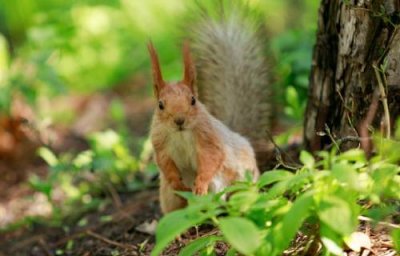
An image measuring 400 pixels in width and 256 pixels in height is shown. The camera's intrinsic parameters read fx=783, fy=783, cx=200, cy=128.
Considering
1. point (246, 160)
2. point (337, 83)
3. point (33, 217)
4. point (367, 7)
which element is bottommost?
point (33, 217)

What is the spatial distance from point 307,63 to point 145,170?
0.94 meters

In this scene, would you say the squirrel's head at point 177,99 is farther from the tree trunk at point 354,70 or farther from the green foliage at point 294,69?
the green foliage at point 294,69

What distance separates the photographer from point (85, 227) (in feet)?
10.6

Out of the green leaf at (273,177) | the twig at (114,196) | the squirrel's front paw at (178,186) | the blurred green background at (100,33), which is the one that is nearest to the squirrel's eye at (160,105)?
the squirrel's front paw at (178,186)

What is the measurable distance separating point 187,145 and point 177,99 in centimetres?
23

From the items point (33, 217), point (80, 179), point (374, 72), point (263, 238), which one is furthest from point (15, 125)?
point (263, 238)

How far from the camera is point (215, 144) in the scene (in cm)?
253

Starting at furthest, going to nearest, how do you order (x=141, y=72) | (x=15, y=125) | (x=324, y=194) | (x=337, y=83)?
(x=141, y=72) → (x=15, y=125) → (x=337, y=83) → (x=324, y=194)

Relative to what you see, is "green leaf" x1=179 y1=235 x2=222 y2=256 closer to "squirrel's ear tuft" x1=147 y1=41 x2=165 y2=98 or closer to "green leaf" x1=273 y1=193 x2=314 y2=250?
"green leaf" x1=273 y1=193 x2=314 y2=250

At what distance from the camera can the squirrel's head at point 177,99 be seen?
2.37 meters

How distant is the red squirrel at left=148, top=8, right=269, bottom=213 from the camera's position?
7.94 ft

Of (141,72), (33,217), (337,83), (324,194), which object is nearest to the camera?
(324,194)

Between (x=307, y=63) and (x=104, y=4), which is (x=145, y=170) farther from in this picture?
(x=104, y=4)

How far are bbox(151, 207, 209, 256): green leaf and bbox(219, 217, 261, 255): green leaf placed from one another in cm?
8
